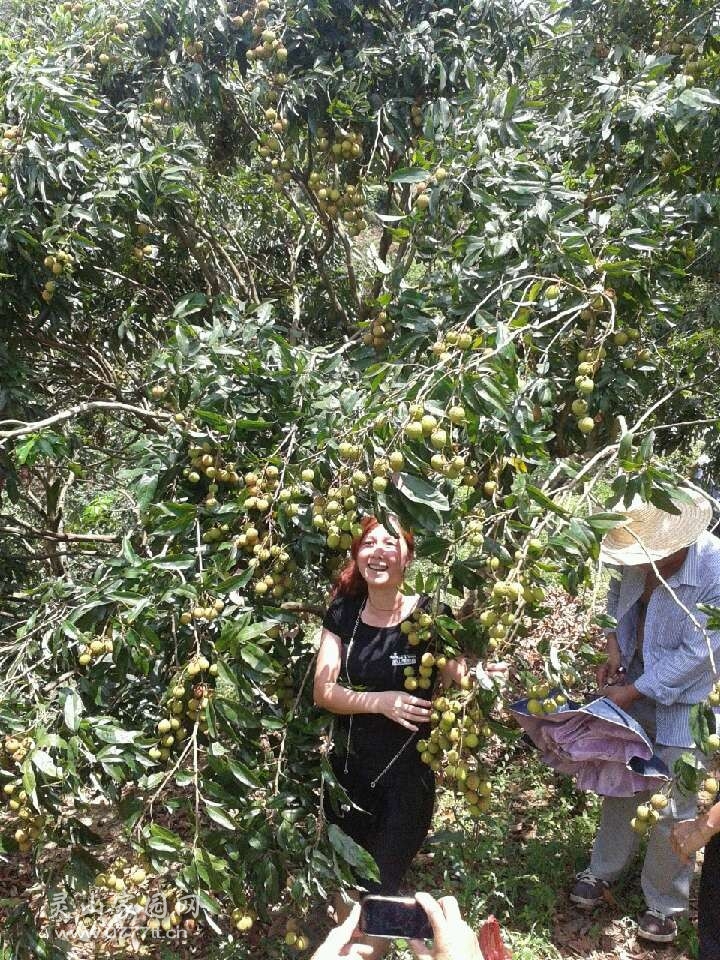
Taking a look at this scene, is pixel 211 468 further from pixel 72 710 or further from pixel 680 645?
pixel 680 645

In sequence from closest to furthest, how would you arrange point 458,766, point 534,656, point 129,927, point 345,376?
point 458,766 → point 345,376 → point 129,927 → point 534,656

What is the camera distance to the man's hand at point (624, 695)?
3.10 metres

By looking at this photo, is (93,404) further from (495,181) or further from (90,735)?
(495,181)

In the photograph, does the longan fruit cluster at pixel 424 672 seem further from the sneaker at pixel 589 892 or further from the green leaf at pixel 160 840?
the sneaker at pixel 589 892

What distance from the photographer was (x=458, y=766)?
7.06ft

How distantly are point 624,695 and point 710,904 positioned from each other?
0.75 m

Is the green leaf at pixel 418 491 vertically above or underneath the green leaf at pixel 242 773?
above

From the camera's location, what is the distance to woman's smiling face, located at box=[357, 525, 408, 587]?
102 inches

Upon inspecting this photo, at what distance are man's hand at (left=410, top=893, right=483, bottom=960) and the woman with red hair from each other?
1.08m

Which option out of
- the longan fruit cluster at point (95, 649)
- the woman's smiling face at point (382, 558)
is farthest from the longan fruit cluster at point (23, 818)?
the woman's smiling face at point (382, 558)

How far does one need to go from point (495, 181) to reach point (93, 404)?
1.32 m

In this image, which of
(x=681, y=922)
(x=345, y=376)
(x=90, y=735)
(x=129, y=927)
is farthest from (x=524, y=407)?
(x=129, y=927)

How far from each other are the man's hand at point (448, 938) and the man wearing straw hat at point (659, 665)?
1.49m

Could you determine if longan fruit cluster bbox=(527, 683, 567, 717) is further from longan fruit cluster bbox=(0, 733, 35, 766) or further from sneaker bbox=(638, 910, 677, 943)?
sneaker bbox=(638, 910, 677, 943)
